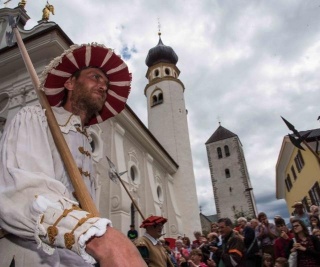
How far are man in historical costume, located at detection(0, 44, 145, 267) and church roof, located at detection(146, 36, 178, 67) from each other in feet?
90.1

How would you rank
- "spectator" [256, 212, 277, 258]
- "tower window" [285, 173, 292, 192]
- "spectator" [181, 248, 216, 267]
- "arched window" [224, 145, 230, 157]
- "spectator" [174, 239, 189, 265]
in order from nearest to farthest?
"spectator" [181, 248, 216, 267] → "spectator" [256, 212, 277, 258] → "spectator" [174, 239, 189, 265] → "tower window" [285, 173, 292, 192] → "arched window" [224, 145, 230, 157]

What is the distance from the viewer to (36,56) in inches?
371

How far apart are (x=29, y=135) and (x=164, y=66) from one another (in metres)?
27.3

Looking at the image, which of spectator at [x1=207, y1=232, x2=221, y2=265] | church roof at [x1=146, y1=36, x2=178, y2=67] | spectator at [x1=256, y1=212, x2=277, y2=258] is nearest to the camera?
spectator at [x1=256, y1=212, x2=277, y2=258]

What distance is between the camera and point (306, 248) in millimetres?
4758

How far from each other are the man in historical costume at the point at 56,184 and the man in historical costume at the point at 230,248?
13.1 ft

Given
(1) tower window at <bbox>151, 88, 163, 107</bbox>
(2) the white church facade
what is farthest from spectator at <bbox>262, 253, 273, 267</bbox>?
(1) tower window at <bbox>151, 88, 163, 107</bbox>

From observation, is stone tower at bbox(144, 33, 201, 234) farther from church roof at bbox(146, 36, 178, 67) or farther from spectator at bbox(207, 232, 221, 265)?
spectator at bbox(207, 232, 221, 265)

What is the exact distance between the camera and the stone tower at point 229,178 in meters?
39.5

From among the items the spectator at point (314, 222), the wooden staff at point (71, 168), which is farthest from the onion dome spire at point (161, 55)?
the wooden staff at point (71, 168)

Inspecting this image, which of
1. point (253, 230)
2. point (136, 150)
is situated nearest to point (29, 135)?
point (253, 230)

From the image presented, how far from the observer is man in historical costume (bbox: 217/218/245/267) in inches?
192

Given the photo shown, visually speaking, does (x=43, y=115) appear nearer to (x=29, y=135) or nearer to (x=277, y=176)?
(x=29, y=135)

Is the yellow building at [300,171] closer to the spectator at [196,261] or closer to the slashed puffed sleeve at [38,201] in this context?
the spectator at [196,261]
